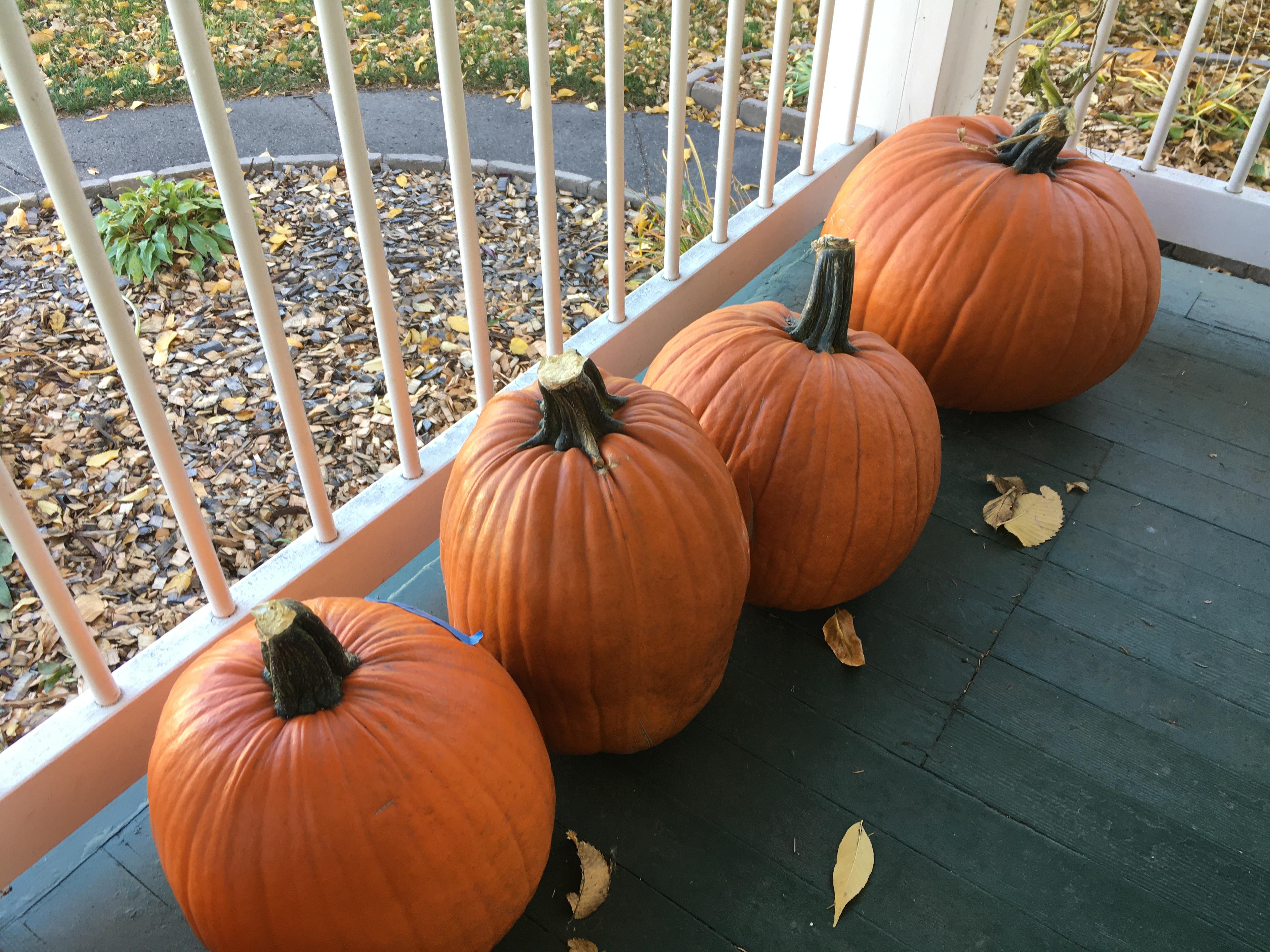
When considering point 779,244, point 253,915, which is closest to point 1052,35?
point 779,244

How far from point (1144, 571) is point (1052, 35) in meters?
0.93

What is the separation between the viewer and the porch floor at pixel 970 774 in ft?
3.61

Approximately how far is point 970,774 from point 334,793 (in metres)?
0.87

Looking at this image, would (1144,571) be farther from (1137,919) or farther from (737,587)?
(737,587)

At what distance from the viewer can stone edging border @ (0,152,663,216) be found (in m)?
3.08

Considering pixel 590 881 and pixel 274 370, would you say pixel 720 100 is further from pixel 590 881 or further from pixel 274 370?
pixel 590 881

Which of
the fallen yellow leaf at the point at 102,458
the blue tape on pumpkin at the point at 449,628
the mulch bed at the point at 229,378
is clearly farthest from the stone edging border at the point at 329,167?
the blue tape on pumpkin at the point at 449,628

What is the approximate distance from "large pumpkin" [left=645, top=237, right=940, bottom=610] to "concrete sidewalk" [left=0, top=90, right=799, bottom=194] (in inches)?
88.4

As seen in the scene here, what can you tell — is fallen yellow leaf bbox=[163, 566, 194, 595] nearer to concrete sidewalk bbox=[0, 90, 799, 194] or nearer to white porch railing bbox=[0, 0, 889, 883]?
white porch railing bbox=[0, 0, 889, 883]

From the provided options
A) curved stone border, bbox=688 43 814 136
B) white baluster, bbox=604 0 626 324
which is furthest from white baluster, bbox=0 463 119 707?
curved stone border, bbox=688 43 814 136

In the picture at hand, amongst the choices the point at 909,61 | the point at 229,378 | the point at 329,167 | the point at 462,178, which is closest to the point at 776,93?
the point at 909,61

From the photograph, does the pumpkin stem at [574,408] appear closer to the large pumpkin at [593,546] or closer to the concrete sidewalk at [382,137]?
the large pumpkin at [593,546]

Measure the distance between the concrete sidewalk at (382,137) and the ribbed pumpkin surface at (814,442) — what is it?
2.25 meters

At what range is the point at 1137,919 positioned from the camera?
3.63ft
